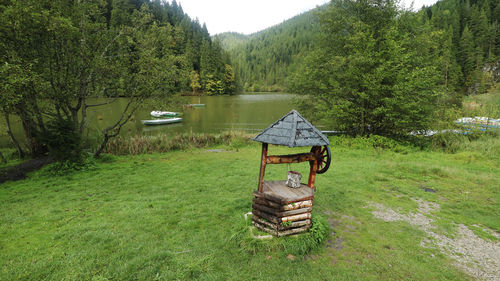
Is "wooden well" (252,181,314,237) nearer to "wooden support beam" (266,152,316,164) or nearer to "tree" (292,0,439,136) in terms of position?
"wooden support beam" (266,152,316,164)

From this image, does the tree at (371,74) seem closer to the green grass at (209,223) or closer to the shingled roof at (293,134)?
the green grass at (209,223)

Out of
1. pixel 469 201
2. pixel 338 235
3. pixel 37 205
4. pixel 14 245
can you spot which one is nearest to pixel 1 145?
pixel 37 205

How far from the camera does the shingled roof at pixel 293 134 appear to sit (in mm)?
5113

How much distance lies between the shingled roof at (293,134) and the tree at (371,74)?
12488 millimetres

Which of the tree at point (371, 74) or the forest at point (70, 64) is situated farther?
the tree at point (371, 74)

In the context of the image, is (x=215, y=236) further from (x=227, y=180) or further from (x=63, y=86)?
(x=63, y=86)

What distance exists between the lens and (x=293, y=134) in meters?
5.14

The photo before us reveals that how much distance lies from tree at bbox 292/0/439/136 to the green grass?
5.60m

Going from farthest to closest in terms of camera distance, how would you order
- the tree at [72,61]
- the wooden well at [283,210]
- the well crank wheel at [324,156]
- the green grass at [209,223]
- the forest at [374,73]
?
the forest at [374,73]
the tree at [72,61]
the well crank wheel at [324,156]
the wooden well at [283,210]
the green grass at [209,223]

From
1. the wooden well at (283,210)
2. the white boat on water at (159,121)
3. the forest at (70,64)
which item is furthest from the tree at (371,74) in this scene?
the white boat on water at (159,121)

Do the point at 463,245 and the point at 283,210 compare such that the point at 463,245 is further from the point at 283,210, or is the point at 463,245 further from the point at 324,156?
the point at 283,210

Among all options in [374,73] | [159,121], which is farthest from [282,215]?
[159,121]

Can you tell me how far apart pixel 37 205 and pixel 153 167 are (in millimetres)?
5329

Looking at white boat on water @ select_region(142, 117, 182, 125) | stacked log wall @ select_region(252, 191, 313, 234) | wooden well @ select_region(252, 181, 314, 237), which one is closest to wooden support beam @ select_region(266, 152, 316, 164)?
wooden well @ select_region(252, 181, 314, 237)
